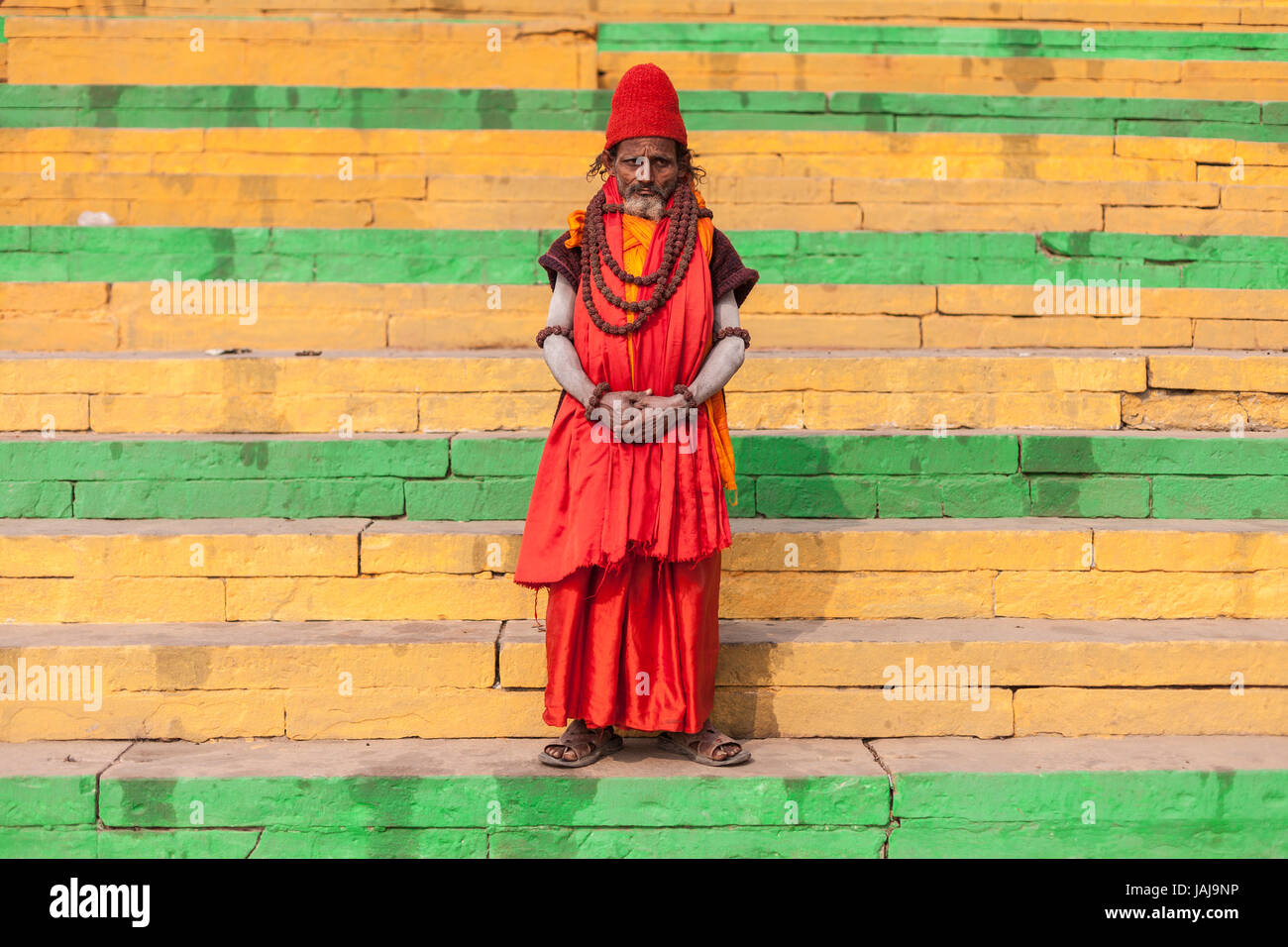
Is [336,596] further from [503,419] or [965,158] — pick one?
[965,158]

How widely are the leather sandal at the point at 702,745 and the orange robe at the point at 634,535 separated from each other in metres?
0.10

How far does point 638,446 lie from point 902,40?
5.83 meters

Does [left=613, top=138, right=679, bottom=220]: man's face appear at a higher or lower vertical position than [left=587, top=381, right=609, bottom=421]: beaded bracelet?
higher

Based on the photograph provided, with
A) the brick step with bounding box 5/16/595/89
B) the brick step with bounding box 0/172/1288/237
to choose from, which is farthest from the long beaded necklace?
the brick step with bounding box 5/16/595/89

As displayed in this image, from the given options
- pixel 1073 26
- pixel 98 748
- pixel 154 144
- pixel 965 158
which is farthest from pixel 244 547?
pixel 1073 26

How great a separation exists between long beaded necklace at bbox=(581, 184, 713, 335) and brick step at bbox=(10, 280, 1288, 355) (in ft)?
6.50

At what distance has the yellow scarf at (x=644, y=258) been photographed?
11.4ft

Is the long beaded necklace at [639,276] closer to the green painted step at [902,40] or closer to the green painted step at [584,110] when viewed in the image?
the green painted step at [584,110]

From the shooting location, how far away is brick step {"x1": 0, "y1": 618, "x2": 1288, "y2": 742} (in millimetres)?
3859

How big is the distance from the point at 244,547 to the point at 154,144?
147 inches

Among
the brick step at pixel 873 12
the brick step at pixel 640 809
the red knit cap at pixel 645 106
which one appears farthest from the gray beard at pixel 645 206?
the brick step at pixel 873 12

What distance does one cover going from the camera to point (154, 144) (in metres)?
6.86

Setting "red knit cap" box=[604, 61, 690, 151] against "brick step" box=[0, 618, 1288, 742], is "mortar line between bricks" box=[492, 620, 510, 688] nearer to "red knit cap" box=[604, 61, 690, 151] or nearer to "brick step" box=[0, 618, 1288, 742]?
"brick step" box=[0, 618, 1288, 742]

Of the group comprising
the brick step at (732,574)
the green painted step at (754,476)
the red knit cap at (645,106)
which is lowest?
the brick step at (732,574)
